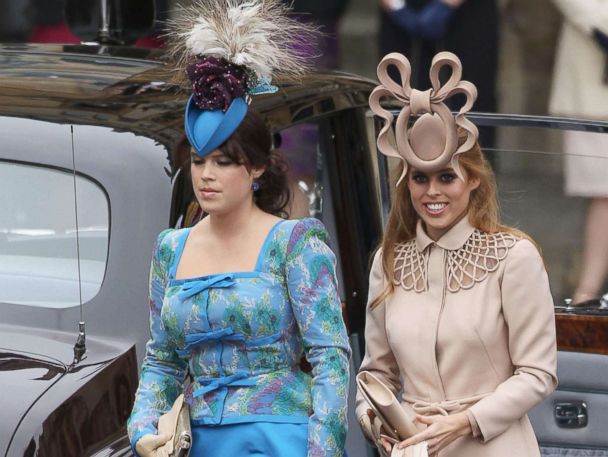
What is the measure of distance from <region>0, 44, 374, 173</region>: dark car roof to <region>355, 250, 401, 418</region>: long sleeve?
2.08 feet

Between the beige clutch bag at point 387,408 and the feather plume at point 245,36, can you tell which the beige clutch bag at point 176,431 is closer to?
the beige clutch bag at point 387,408

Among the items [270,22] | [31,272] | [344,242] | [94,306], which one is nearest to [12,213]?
[31,272]

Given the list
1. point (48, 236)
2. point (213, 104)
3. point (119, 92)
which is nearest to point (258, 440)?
point (213, 104)

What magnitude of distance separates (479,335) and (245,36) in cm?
87

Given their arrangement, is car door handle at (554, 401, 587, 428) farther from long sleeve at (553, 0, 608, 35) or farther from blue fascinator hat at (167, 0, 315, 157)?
long sleeve at (553, 0, 608, 35)

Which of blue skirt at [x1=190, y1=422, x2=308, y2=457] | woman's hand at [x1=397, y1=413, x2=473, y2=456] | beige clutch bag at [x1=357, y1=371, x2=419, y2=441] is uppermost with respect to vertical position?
beige clutch bag at [x1=357, y1=371, x2=419, y2=441]

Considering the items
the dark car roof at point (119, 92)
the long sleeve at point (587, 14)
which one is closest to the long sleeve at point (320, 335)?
the dark car roof at point (119, 92)

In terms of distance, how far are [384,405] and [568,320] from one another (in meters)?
1.45

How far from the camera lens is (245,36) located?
379cm

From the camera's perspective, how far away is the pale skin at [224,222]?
12.2 feet

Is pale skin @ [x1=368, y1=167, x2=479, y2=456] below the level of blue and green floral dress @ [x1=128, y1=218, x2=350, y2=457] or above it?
above

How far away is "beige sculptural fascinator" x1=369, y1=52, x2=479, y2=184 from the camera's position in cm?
366

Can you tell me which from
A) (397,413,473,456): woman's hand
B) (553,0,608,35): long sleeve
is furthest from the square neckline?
(553,0,608,35): long sleeve

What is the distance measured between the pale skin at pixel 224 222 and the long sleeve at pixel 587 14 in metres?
3.23
